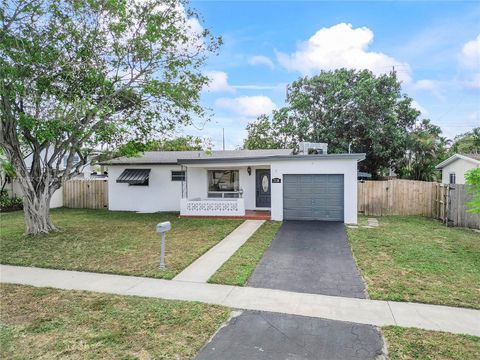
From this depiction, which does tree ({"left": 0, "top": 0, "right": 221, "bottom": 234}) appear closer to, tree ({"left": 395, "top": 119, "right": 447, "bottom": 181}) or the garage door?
the garage door

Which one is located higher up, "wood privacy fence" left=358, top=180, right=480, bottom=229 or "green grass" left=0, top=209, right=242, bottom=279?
"wood privacy fence" left=358, top=180, right=480, bottom=229

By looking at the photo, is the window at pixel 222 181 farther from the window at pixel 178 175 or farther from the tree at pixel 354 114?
the tree at pixel 354 114

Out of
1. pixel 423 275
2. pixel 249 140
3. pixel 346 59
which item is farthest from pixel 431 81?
pixel 423 275

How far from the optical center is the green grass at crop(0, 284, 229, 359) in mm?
3834

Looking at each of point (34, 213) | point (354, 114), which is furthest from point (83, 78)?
point (354, 114)

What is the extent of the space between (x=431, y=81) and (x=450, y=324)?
21253 millimetres

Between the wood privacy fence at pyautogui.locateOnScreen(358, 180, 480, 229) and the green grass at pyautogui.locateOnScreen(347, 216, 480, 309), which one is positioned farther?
the wood privacy fence at pyautogui.locateOnScreen(358, 180, 480, 229)

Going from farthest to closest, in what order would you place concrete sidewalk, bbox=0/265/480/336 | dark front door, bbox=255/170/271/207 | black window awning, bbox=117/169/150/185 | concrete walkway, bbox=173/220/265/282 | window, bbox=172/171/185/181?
window, bbox=172/171/185/181
black window awning, bbox=117/169/150/185
dark front door, bbox=255/170/271/207
concrete walkway, bbox=173/220/265/282
concrete sidewalk, bbox=0/265/480/336

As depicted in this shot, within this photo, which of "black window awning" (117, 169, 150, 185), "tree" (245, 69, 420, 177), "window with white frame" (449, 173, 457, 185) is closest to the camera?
"black window awning" (117, 169, 150, 185)

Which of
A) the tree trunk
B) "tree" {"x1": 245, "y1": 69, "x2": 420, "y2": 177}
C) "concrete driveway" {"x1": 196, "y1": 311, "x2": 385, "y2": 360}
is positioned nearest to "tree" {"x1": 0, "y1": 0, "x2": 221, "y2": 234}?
the tree trunk

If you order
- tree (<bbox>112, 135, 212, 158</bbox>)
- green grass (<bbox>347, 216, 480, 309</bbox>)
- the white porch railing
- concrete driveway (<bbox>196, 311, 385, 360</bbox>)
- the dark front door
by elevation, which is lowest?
concrete driveway (<bbox>196, 311, 385, 360</bbox>)

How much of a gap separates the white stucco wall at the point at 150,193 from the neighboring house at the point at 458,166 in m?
16.1

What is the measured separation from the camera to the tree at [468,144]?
28.5 m

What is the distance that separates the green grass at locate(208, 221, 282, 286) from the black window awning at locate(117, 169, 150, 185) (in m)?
8.16
